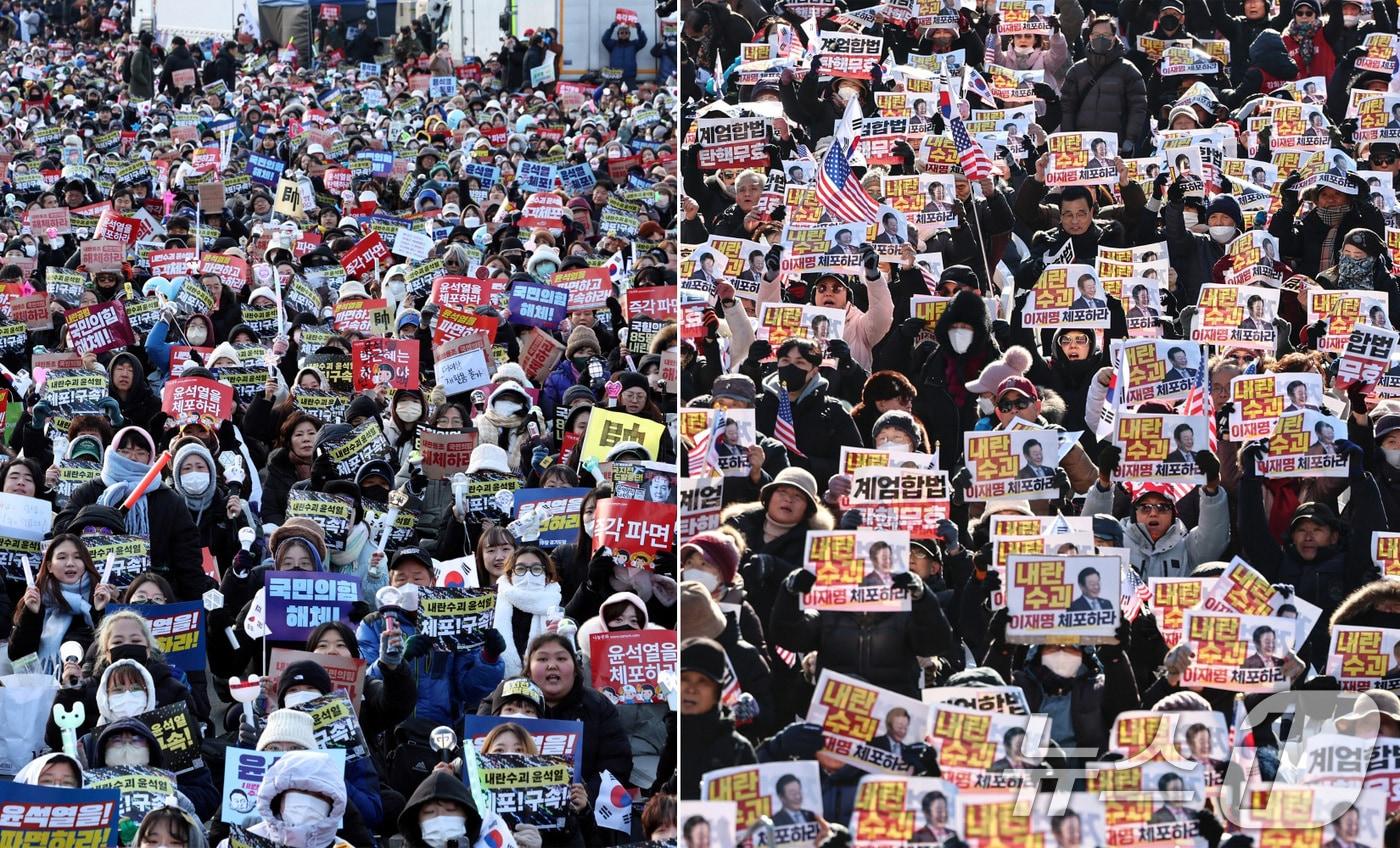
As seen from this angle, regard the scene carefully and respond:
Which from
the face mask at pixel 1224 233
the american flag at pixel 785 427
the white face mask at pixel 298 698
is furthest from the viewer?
the face mask at pixel 1224 233

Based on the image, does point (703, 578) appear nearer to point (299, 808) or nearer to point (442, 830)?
point (442, 830)

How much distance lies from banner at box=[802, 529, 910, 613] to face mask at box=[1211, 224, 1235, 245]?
5.46 metres

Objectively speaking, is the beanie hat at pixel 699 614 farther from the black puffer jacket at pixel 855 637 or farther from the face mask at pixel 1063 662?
the face mask at pixel 1063 662

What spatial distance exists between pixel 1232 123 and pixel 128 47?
23.4 m

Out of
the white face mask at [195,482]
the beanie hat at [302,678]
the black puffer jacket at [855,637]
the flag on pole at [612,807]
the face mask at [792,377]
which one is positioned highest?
the face mask at [792,377]

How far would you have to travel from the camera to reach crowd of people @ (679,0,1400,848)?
5.21 metres

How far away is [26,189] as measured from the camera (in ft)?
65.5

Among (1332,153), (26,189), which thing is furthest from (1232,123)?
(26,189)

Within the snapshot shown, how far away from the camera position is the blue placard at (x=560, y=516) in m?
9.46

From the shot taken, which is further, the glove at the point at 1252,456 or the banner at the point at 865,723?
the glove at the point at 1252,456

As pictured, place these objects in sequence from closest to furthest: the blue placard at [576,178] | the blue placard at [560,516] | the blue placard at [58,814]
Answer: the blue placard at [58,814] < the blue placard at [560,516] < the blue placard at [576,178]

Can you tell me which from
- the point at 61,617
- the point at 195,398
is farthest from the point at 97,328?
the point at 61,617

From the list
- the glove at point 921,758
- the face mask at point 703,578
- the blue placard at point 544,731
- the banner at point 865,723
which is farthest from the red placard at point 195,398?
the glove at point 921,758

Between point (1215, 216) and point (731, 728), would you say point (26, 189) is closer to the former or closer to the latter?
point (1215, 216)
